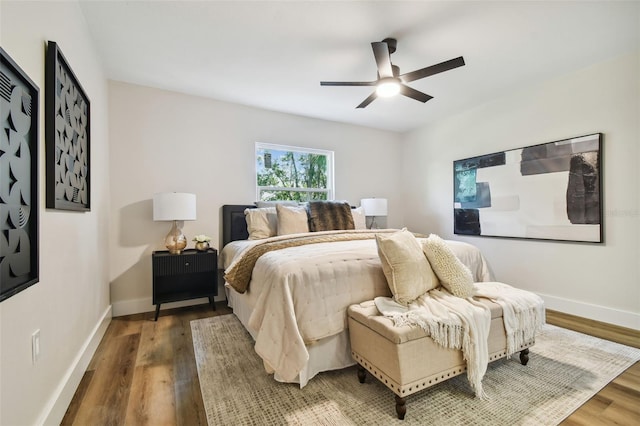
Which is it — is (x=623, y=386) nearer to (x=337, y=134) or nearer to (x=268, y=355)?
(x=268, y=355)

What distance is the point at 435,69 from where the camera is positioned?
2.20 meters

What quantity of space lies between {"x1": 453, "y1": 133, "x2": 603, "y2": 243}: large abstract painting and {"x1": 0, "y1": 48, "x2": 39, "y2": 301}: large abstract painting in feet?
13.8

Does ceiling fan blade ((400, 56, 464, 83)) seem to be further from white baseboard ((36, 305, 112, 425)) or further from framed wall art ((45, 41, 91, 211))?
white baseboard ((36, 305, 112, 425))

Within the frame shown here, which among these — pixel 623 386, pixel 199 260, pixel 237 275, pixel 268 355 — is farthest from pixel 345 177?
pixel 623 386

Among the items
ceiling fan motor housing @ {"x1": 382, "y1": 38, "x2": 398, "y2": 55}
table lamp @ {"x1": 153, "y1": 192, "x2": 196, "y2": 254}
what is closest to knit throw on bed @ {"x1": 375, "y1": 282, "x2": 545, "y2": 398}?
ceiling fan motor housing @ {"x1": 382, "y1": 38, "x2": 398, "y2": 55}

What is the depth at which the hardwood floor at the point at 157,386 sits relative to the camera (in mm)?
1441

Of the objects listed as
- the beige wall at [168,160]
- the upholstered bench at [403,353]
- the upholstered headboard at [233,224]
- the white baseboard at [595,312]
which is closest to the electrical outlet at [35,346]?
the upholstered bench at [403,353]

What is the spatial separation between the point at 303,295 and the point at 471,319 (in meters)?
0.96

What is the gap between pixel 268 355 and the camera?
1.67 meters

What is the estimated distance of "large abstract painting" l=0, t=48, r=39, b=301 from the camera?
0.97 metres

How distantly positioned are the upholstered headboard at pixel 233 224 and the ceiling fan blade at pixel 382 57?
2.25m

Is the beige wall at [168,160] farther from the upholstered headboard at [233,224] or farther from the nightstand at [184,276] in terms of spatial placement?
the nightstand at [184,276]

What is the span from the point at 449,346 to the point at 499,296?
1.95 ft

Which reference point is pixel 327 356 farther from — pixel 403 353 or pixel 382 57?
pixel 382 57
